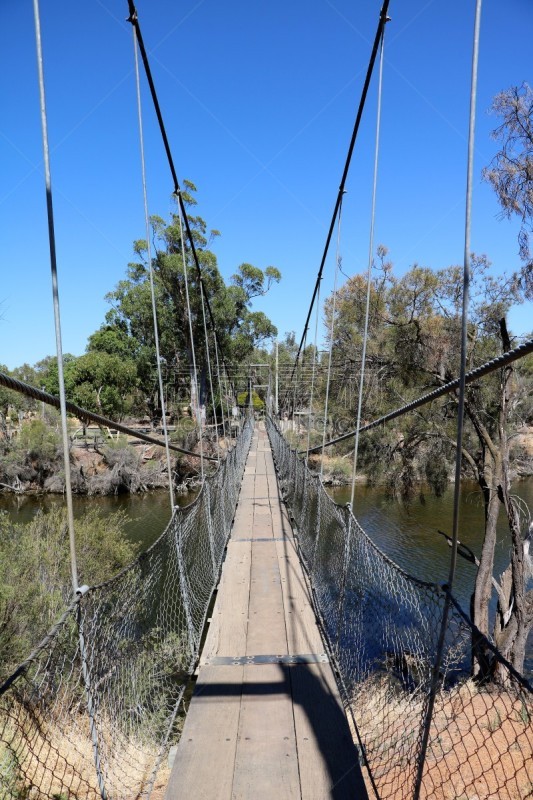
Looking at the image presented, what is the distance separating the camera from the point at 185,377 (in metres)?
17.9

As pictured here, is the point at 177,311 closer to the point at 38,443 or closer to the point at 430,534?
the point at 38,443

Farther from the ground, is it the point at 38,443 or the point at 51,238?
the point at 51,238

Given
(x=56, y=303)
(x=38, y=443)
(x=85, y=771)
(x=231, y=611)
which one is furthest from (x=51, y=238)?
(x=38, y=443)

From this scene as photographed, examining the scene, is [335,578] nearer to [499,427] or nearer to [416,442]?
[499,427]

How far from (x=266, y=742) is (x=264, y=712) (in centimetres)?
13

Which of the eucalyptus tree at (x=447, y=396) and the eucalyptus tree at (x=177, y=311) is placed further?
the eucalyptus tree at (x=177, y=311)

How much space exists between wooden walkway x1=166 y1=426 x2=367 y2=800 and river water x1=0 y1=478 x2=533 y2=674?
367 cm

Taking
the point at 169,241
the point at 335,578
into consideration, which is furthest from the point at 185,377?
the point at 335,578

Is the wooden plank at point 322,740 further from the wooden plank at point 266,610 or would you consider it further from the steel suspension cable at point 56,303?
the steel suspension cable at point 56,303

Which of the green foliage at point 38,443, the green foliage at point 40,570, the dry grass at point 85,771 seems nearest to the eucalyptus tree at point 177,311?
the green foliage at point 38,443

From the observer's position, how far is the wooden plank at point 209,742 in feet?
3.76

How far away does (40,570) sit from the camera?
5145 mm

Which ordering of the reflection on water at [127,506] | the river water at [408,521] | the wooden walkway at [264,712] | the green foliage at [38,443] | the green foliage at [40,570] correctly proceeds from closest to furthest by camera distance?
1. the wooden walkway at [264,712]
2. the green foliage at [40,570]
3. the river water at [408,521]
4. the reflection on water at [127,506]
5. the green foliage at [38,443]

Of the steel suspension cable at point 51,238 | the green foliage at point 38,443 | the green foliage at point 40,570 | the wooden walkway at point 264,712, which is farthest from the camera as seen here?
the green foliage at point 38,443
